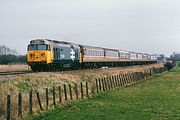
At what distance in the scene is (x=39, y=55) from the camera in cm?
4003

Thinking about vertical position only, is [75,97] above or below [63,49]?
below

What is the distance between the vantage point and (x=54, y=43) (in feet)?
141

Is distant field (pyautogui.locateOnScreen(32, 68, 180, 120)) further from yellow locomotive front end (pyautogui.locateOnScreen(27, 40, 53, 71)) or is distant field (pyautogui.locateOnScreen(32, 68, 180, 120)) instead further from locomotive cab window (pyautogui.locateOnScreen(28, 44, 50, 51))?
locomotive cab window (pyautogui.locateOnScreen(28, 44, 50, 51))

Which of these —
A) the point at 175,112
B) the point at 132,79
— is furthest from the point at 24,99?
the point at 132,79

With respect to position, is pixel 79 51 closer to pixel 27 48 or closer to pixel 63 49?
pixel 63 49

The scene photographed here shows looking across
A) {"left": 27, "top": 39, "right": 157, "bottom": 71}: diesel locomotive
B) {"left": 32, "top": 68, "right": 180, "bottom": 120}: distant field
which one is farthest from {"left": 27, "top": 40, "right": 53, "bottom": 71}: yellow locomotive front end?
{"left": 32, "top": 68, "right": 180, "bottom": 120}: distant field

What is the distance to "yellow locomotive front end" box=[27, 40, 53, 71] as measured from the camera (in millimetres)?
39875

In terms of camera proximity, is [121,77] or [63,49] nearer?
[121,77]

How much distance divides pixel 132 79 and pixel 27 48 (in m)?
13.1

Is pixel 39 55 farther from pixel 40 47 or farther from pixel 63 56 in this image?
pixel 63 56

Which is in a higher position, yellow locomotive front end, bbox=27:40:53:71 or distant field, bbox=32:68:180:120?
yellow locomotive front end, bbox=27:40:53:71

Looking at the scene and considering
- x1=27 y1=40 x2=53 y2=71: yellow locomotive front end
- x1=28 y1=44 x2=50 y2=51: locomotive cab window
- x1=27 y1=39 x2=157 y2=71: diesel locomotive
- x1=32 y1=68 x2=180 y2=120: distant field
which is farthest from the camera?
x1=28 y1=44 x2=50 y2=51: locomotive cab window

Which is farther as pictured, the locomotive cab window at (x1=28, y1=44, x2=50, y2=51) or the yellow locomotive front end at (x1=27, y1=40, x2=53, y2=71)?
the locomotive cab window at (x1=28, y1=44, x2=50, y2=51)

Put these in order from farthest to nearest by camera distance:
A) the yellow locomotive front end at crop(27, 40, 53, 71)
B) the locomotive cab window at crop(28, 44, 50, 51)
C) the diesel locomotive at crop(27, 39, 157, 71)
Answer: the locomotive cab window at crop(28, 44, 50, 51) → the diesel locomotive at crop(27, 39, 157, 71) → the yellow locomotive front end at crop(27, 40, 53, 71)
